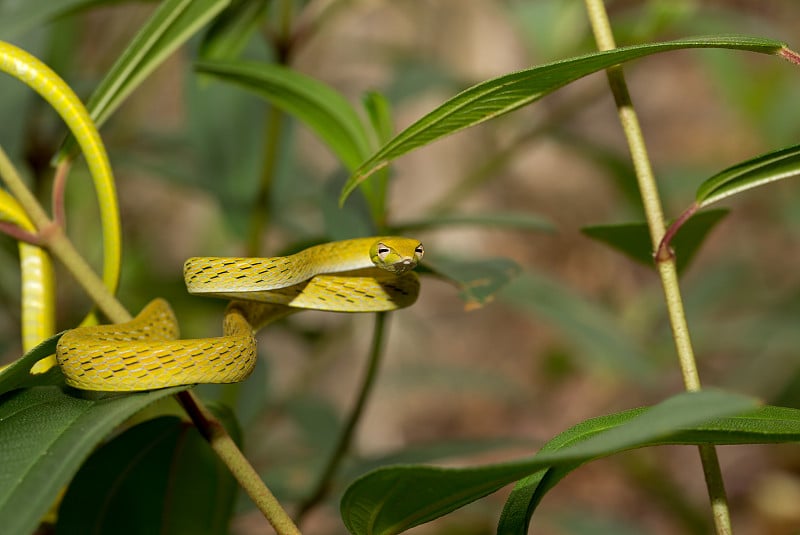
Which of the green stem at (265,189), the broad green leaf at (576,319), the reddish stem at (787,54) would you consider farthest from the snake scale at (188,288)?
the broad green leaf at (576,319)

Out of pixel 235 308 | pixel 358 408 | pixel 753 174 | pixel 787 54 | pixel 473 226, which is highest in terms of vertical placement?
pixel 787 54

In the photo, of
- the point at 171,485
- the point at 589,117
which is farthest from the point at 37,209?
the point at 589,117

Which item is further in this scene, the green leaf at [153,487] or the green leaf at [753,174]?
the green leaf at [153,487]

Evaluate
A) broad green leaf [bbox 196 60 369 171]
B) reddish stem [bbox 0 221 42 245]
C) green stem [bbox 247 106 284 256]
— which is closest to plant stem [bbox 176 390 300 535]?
reddish stem [bbox 0 221 42 245]

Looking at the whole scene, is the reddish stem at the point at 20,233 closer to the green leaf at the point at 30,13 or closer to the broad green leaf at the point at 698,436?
the green leaf at the point at 30,13

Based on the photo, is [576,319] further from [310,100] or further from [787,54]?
[787,54]

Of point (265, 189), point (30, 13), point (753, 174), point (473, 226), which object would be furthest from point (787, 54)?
point (473, 226)
